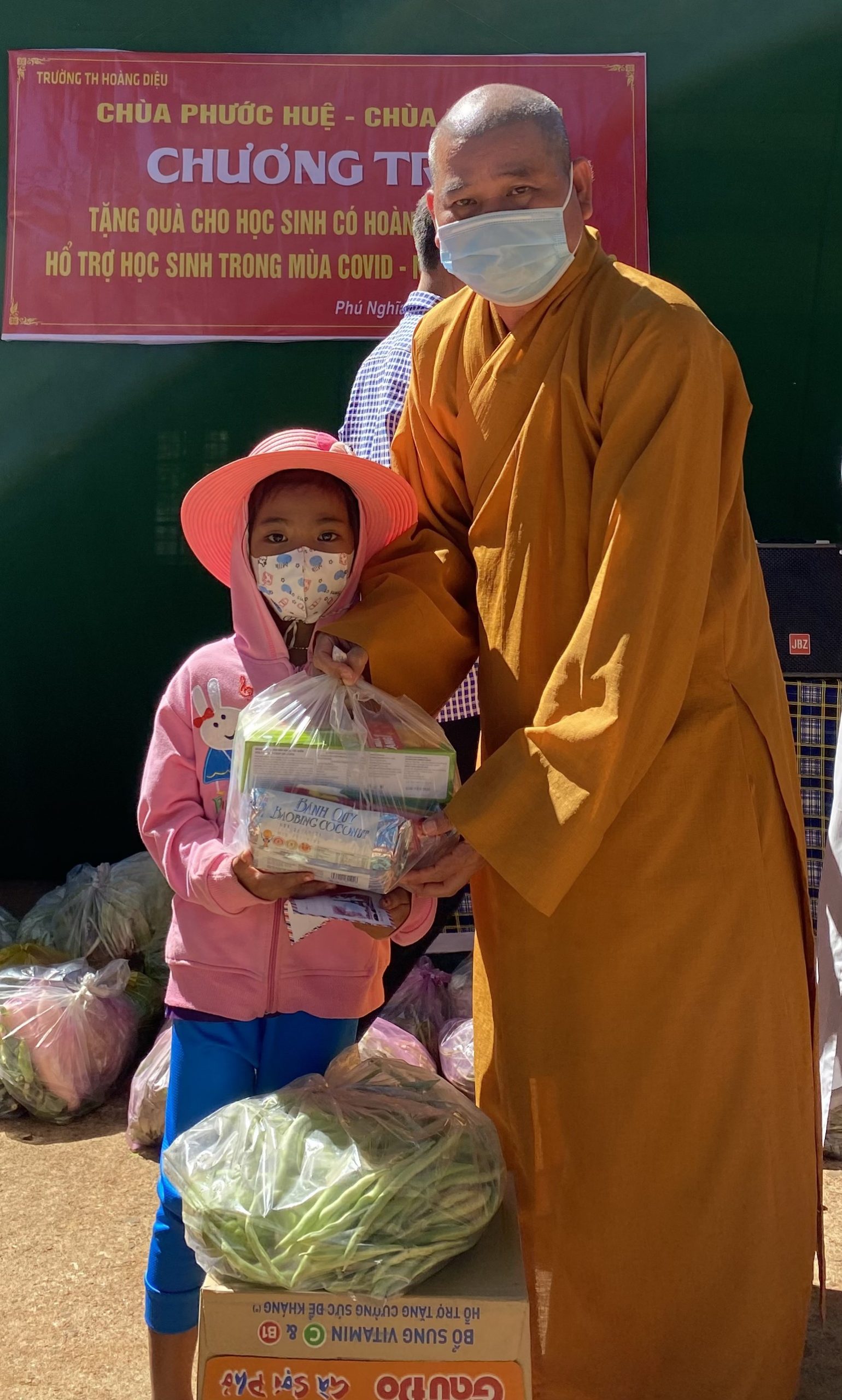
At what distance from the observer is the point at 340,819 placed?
176cm

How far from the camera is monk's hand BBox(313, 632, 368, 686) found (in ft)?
6.31

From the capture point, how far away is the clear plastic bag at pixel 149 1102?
10.7 feet

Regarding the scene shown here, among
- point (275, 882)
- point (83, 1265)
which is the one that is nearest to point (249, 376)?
point (83, 1265)

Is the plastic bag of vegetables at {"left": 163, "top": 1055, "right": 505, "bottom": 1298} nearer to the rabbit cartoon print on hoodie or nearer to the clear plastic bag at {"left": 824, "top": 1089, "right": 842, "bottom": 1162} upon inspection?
the rabbit cartoon print on hoodie

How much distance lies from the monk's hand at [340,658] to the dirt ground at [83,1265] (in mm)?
1363

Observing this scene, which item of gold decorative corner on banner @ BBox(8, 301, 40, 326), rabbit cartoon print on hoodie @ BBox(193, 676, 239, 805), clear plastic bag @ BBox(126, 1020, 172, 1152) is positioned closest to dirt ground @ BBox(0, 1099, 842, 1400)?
clear plastic bag @ BBox(126, 1020, 172, 1152)

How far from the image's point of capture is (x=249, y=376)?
4.39 meters

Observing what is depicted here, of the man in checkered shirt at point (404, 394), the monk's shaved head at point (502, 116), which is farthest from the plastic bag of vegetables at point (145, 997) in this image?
the monk's shaved head at point (502, 116)

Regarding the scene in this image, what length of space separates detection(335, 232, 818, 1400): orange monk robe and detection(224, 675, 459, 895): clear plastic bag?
0.09 m

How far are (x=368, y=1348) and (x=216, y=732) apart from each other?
92 centimetres

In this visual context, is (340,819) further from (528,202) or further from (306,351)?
(306,351)

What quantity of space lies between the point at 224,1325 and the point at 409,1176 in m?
0.27

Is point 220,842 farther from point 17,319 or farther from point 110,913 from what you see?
point 17,319

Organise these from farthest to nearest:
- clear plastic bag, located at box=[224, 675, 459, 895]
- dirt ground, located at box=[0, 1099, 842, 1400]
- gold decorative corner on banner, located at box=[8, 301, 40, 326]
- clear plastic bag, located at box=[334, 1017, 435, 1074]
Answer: gold decorative corner on banner, located at box=[8, 301, 40, 326] → clear plastic bag, located at box=[334, 1017, 435, 1074] → dirt ground, located at box=[0, 1099, 842, 1400] → clear plastic bag, located at box=[224, 675, 459, 895]
